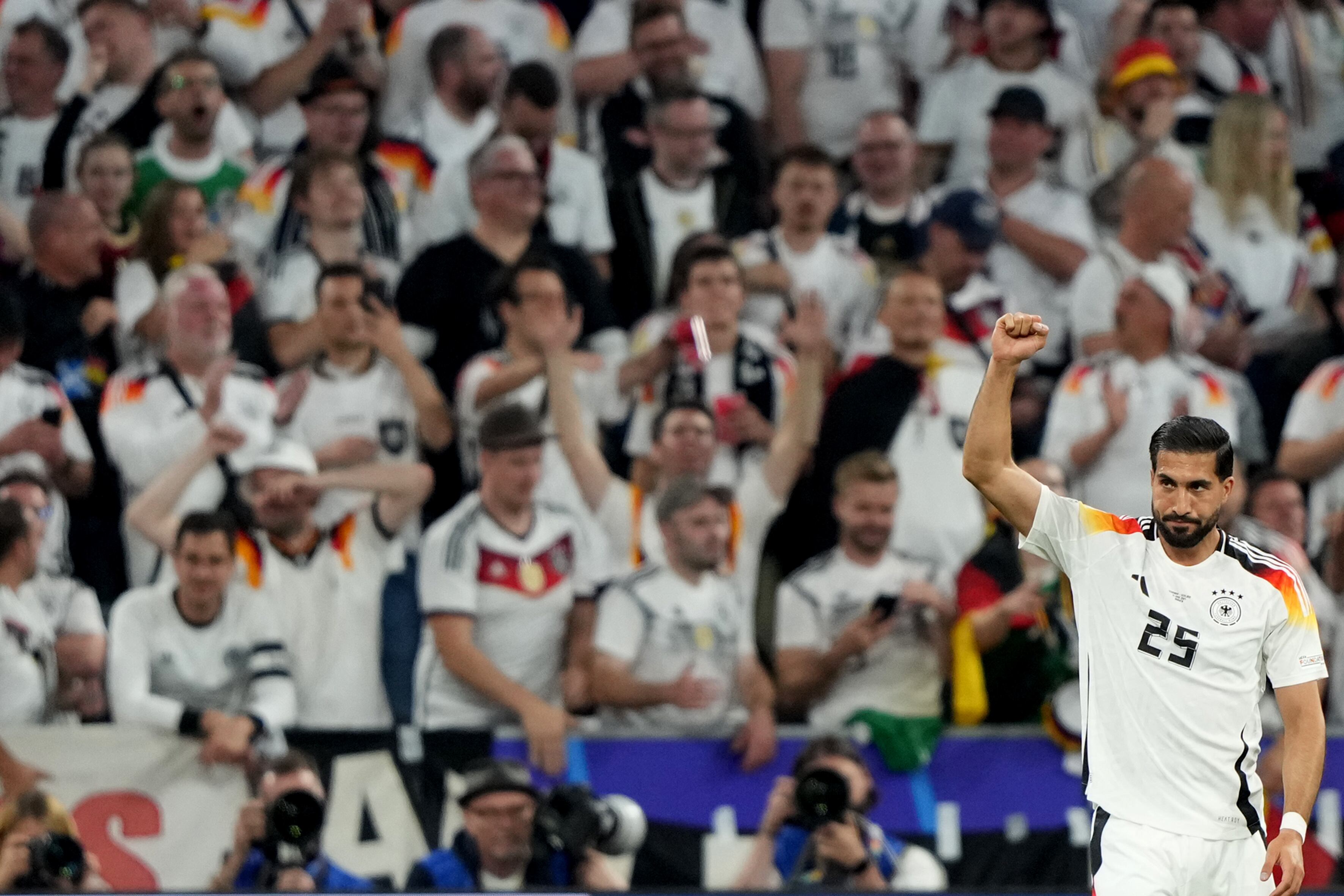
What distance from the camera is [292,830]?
6965 mm

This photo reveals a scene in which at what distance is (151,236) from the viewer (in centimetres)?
848

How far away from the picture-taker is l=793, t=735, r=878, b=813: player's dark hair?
7199mm

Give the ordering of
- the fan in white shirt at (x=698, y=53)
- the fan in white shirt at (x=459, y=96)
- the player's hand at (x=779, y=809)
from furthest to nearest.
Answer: the fan in white shirt at (x=698, y=53) → the fan in white shirt at (x=459, y=96) → the player's hand at (x=779, y=809)

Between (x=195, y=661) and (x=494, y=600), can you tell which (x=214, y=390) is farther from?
(x=494, y=600)

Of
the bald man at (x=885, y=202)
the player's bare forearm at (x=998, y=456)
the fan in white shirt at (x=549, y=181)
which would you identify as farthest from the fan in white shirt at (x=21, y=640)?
the player's bare forearm at (x=998, y=456)

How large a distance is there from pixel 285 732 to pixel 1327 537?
14.4ft

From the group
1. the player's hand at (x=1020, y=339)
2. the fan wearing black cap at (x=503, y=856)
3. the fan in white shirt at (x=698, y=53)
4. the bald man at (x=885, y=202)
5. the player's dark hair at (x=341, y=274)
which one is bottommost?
the fan wearing black cap at (x=503, y=856)

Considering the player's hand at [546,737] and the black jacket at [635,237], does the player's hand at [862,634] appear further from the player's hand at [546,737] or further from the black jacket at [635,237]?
the black jacket at [635,237]

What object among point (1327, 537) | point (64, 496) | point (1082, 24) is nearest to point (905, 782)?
point (1327, 537)

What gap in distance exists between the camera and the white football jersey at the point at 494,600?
764 cm

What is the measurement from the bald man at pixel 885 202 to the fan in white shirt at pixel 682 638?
1823 millimetres

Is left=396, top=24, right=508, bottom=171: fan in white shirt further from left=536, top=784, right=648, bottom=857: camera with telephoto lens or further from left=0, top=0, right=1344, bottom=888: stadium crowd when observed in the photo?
left=536, top=784, right=648, bottom=857: camera with telephoto lens

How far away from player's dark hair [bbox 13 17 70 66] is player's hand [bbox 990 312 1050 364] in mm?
6227

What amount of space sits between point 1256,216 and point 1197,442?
17.9 feet
